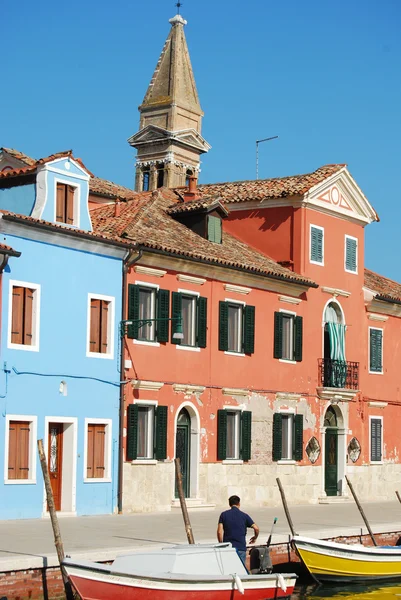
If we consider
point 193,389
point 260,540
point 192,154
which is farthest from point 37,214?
point 192,154

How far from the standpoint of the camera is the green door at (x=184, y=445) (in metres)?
33.0

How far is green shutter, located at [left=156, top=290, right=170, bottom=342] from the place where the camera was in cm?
3186

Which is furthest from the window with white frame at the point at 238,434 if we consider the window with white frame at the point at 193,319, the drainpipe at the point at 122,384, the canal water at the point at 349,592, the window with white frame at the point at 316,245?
the canal water at the point at 349,592

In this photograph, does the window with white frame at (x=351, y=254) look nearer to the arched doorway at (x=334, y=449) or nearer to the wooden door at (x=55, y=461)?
the arched doorway at (x=334, y=449)

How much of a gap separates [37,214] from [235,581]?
12.5 meters

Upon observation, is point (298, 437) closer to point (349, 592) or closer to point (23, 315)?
point (23, 315)

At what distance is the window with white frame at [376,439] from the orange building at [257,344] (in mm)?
51

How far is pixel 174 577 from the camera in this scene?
1866 cm

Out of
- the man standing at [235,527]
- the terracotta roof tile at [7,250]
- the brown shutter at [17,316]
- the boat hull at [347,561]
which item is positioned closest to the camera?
the man standing at [235,527]

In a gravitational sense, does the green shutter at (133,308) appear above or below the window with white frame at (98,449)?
above

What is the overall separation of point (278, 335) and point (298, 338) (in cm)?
115

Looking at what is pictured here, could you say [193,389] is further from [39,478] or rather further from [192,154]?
[192,154]

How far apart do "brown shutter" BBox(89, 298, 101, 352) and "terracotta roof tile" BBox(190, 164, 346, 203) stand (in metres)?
9.11

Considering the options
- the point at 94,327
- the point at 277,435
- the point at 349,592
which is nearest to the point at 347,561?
the point at 349,592
